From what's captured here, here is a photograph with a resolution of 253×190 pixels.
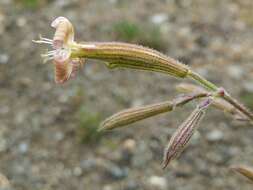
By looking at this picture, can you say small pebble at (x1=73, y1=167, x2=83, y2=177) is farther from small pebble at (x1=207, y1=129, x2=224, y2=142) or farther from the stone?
the stone

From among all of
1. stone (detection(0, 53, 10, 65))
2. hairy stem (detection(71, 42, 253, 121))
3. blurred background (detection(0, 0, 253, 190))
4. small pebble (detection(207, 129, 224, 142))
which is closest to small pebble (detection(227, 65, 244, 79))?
blurred background (detection(0, 0, 253, 190))

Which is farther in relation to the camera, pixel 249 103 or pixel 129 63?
pixel 249 103

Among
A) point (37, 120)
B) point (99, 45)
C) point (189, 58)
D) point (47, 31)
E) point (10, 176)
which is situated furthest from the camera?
point (47, 31)

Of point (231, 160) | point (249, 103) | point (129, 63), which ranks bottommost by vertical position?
point (129, 63)

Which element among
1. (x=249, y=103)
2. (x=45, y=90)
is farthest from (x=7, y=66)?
(x=249, y=103)

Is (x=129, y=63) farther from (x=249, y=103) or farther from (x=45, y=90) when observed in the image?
(x=45, y=90)

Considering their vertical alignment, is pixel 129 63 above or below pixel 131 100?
below
